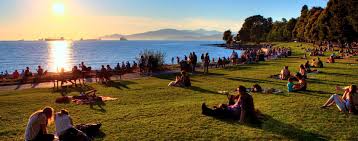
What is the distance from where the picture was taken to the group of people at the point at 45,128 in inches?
407

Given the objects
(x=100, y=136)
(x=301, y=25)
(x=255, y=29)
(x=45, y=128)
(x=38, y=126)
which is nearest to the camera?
(x=38, y=126)

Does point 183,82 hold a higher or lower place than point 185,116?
higher

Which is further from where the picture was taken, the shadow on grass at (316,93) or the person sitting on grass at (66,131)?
the shadow on grass at (316,93)

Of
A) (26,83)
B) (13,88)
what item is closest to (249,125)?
(13,88)

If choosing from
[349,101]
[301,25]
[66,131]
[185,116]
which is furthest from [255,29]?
[66,131]

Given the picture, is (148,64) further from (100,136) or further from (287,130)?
(287,130)

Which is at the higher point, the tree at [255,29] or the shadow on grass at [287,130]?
the tree at [255,29]

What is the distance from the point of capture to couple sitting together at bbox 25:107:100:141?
33.9 feet

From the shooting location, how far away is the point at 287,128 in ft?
41.1

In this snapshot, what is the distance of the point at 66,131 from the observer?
10.7 m

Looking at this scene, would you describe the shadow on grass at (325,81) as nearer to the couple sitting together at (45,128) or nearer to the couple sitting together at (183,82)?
the couple sitting together at (183,82)

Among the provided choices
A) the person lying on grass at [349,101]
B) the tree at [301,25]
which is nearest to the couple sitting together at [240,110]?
the person lying on grass at [349,101]

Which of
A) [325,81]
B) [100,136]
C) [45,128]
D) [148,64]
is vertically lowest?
[100,136]

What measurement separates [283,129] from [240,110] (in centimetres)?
190
